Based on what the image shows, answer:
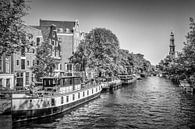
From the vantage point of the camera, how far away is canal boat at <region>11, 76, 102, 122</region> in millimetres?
27016

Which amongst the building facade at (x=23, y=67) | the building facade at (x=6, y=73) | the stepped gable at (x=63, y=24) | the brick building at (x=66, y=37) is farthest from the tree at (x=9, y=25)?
the stepped gable at (x=63, y=24)

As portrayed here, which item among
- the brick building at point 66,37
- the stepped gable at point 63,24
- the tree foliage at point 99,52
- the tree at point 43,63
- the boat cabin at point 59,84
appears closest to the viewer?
the boat cabin at point 59,84

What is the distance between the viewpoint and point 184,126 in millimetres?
26438

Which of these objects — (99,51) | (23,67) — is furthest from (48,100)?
(99,51)

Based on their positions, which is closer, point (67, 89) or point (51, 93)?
point (51, 93)

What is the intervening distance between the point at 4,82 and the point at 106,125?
2541 centimetres

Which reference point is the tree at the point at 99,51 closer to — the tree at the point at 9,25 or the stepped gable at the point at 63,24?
the stepped gable at the point at 63,24

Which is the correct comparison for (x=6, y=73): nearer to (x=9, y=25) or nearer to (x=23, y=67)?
(x=23, y=67)

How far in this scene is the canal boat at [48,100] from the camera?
2702 cm

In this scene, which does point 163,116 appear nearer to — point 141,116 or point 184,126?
point 141,116

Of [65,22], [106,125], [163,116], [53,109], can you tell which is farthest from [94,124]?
[65,22]

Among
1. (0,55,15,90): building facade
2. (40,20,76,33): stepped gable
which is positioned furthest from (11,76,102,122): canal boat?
(40,20,76,33): stepped gable

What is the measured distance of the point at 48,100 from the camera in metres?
30.2

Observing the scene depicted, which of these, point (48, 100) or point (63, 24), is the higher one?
point (63, 24)
